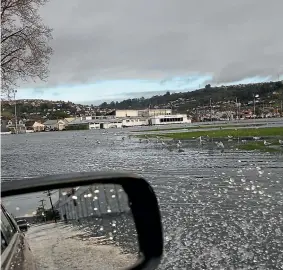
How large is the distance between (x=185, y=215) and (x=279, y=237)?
250 cm

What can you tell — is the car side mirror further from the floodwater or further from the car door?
the floodwater

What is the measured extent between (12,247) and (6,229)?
0.38ft

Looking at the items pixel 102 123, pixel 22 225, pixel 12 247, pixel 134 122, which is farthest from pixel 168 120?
pixel 12 247

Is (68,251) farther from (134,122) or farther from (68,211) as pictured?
(134,122)

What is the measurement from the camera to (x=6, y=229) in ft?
7.78

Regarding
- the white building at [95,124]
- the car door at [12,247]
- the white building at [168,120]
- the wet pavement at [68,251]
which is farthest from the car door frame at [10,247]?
the white building at [95,124]

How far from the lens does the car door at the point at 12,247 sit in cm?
206

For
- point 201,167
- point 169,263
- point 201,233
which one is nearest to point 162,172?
point 201,167

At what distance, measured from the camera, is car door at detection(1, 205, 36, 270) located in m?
2.06

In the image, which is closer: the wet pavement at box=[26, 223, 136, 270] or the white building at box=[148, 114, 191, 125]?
the wet pavement at box=[26, 223, 136, 270]

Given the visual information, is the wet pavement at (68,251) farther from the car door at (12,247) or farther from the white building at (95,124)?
the white building at (95,124)

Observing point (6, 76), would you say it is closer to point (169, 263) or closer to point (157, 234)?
point (169, 263)

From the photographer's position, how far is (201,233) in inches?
319

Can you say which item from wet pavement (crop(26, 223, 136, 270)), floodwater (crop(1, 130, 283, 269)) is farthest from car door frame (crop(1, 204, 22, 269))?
floodwater (crop(1, 130, 283, 269))
